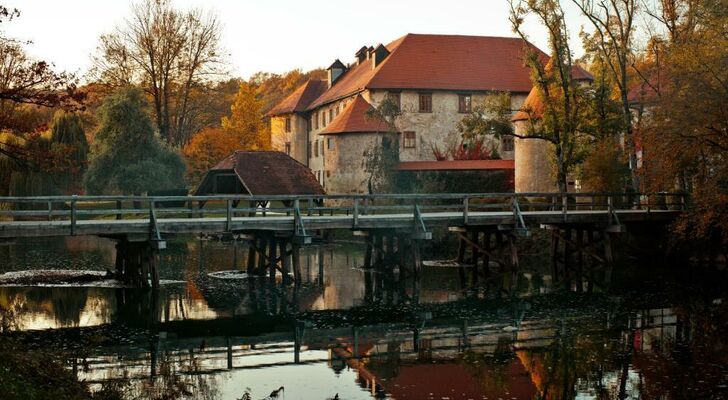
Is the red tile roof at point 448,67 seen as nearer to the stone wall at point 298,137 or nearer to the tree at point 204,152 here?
the tree at point 204,152

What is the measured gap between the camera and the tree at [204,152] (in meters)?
55.3

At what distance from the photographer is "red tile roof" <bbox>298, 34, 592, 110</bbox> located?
5262 centimetres

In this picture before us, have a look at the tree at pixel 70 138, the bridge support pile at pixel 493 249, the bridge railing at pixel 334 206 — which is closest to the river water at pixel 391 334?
the bridge support pile at pixel 493 249

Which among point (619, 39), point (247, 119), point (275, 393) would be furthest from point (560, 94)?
point (247, 119)

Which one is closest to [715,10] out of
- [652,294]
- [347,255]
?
[652,294]

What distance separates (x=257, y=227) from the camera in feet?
79.4

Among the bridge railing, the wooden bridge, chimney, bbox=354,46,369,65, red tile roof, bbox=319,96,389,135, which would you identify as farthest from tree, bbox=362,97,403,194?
chimney, bbox=354,46,369,65

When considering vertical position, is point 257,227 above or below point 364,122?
below

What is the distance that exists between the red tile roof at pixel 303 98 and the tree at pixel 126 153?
2370 cm

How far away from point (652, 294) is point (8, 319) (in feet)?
51.3

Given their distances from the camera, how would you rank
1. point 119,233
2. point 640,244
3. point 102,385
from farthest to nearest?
point 640,244 < point 119,233 < point 102,385

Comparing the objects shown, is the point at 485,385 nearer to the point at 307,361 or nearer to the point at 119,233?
the point at 307,361

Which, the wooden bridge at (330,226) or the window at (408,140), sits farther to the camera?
the window at (408,140)

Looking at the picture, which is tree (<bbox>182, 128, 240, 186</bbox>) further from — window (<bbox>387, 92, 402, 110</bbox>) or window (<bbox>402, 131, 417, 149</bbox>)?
window (<bbox>402, 131, 417, 149</bbox>)
